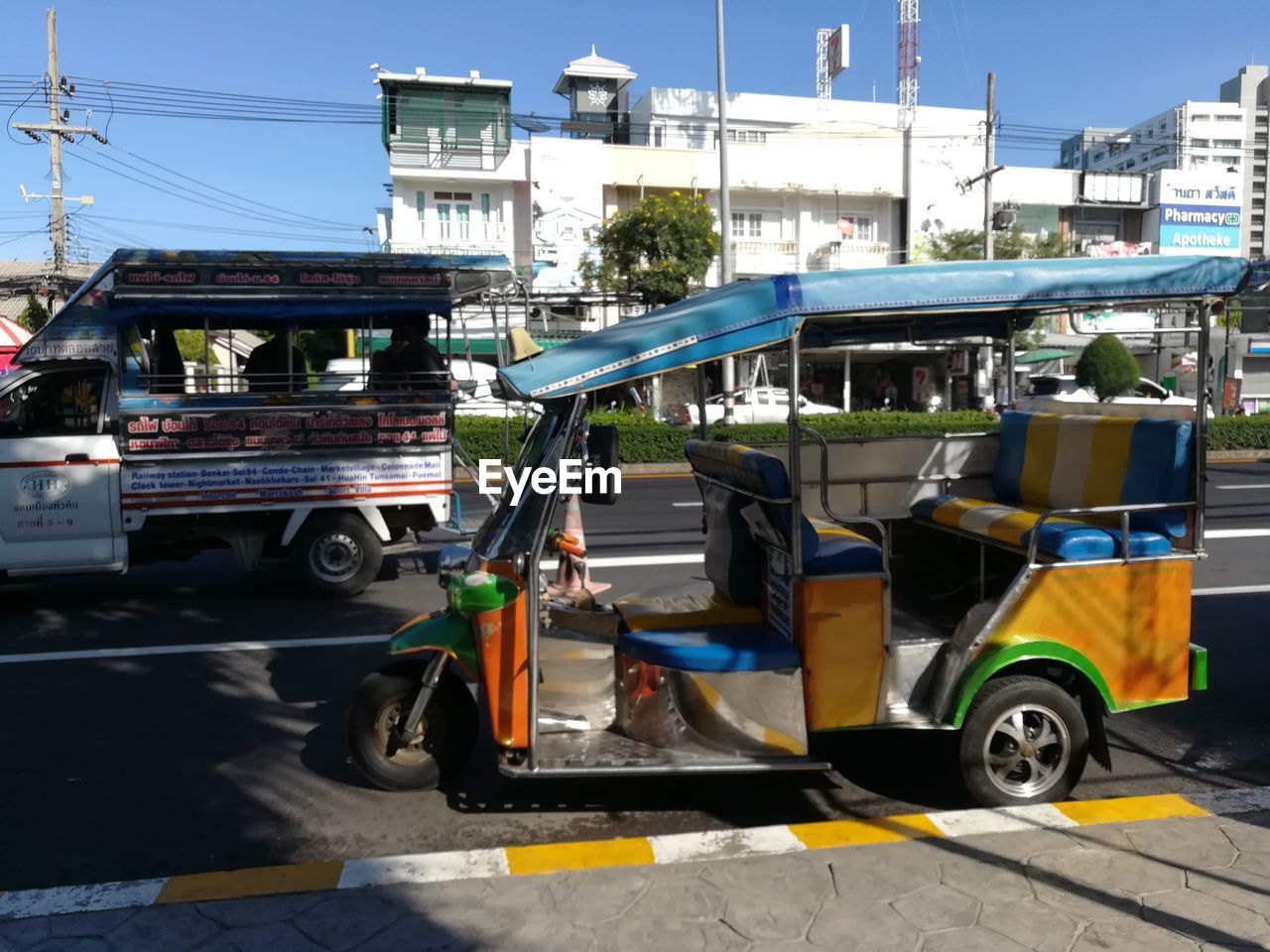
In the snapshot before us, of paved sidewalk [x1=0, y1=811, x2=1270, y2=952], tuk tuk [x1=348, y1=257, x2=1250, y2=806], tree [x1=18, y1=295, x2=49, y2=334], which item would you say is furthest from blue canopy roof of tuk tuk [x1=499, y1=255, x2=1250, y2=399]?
tree [x1=18, y1=295, x2=49, y2=334]

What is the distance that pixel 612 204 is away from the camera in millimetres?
34000

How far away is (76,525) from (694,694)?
6.18 m

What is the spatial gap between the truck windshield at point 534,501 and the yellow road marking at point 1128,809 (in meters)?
2.54

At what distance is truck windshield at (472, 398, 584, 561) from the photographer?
426cm

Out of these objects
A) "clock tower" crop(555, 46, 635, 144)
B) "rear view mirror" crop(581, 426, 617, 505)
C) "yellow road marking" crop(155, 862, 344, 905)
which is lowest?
"yellow road marking" crop(155, 862, 344, 905)

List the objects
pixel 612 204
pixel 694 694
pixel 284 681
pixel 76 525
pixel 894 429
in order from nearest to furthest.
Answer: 1. pixel 694 694
2. pixel 284 681
3. pixel 76 525
4. pixel 894 429
5. pixel 612 204

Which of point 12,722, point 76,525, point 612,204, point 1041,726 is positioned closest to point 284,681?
point 12,722

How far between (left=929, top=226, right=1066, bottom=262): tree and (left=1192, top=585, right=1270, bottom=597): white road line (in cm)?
2418

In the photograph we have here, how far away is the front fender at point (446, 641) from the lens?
13.9 ft

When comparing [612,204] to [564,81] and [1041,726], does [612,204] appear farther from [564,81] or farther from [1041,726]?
[1041,726]

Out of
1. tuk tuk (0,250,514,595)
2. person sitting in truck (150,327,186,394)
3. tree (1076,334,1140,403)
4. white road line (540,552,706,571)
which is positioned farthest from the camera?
tree (1076,334,1140,403)

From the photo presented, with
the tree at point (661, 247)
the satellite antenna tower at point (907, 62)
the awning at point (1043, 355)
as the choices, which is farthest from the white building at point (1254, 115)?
the tree at point (661, 247)

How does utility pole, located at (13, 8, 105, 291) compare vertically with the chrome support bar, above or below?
above

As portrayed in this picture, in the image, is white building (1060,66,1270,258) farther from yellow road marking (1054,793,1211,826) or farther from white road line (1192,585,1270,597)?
yellow road marking (1054,793,1211,826)
